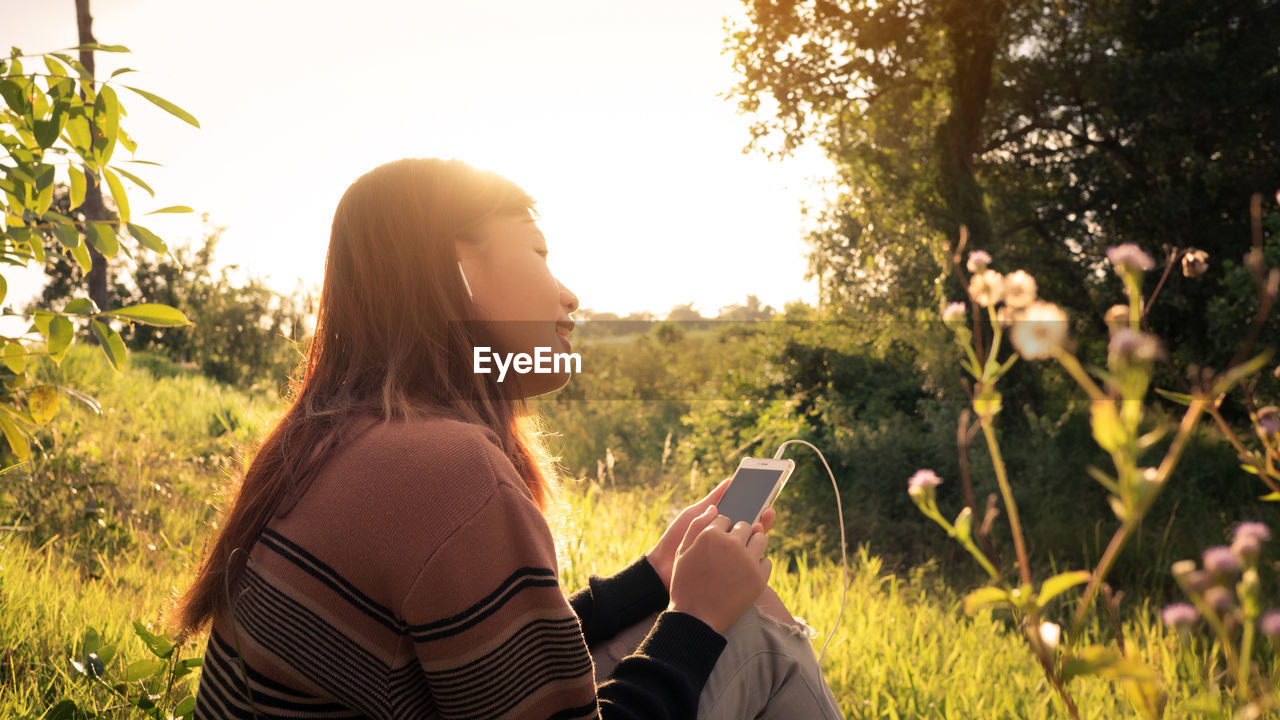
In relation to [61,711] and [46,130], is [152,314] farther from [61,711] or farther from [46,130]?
[61,711]

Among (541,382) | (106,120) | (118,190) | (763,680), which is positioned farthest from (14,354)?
(763,680)

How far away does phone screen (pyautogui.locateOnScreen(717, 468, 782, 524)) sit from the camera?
1.91m

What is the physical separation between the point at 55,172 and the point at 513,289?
3.06 feet

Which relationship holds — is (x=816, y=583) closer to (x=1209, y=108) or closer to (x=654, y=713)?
(x=654, y=713)

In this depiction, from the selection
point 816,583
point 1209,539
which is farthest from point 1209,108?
point 816,583

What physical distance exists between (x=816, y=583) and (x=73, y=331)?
12.1ft

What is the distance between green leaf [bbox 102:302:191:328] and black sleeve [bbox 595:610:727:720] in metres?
0.93

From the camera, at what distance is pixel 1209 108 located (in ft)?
31.4

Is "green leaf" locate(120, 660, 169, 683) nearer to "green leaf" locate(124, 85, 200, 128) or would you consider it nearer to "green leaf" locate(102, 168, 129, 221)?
"green leaf" locate(102, 168, 129, 221)

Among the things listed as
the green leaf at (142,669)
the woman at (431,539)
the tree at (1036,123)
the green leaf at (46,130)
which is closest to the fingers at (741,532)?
the woman at (431,539)

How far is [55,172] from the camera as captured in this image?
1682mm

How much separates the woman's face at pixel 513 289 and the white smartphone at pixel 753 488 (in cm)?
54

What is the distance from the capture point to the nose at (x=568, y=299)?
1863 mm

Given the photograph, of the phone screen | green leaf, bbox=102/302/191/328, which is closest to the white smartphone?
the phone screen
